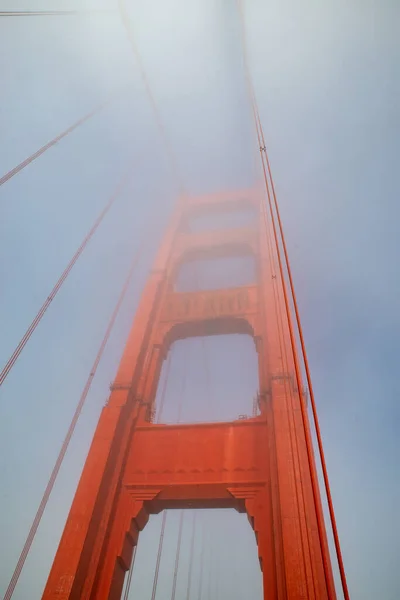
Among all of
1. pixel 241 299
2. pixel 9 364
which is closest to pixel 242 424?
pixel 241 299

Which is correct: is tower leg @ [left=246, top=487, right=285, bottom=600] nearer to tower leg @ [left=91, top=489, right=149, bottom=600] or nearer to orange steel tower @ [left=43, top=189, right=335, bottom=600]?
orange steel tower @ [left=43, top=189, right=335, bottom=600]

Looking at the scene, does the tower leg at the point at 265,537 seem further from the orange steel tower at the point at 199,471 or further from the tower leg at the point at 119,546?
the tower leg at the point at 119,546

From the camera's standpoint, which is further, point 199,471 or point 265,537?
point 199,471

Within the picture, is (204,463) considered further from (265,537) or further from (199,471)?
(265,537)

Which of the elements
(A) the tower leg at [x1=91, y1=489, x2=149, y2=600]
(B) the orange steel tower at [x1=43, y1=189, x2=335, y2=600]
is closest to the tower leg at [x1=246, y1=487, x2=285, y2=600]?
(B) the orange steel tower at [x1=43, y1=189, x2=335, y2=600]

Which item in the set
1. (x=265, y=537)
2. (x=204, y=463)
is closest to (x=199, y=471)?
(x=204, y=463)

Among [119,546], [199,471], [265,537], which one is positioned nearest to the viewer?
[265,537]

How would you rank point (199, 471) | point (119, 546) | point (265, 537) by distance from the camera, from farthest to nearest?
1. point (199, 471)
2. point (119, 546)
3. point (265, 537)

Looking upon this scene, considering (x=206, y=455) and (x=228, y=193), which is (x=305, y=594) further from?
(x=228, y=193)
